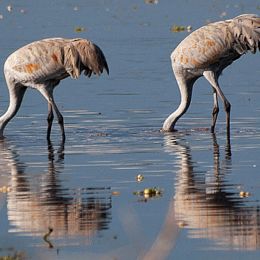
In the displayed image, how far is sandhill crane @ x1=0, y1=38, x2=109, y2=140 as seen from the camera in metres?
18.4

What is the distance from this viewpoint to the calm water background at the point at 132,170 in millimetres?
10727

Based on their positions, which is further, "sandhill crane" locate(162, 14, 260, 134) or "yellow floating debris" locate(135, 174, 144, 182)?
"sandhill crane" locate(162, 14, 260, 134)

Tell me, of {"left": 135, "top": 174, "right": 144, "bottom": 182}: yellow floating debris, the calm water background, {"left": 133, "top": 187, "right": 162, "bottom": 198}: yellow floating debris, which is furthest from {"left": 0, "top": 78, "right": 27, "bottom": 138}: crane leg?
{"left": 133, "top": 187, "right": 162, "bottom": 198}: yellow floating debris

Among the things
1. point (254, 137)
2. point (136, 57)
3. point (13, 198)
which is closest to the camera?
point (13, 198)

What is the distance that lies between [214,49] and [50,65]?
7.97ft

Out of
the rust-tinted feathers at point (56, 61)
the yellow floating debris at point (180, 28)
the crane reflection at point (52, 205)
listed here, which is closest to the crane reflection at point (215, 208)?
the crane reflection at point (52, 205)

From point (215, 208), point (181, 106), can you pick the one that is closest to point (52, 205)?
point (215, 208)

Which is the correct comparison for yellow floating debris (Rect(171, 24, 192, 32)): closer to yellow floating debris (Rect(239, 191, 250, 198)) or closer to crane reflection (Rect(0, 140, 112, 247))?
crane reflection (Rect(0, 140, 112, 247))

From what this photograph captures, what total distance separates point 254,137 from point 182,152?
5.44ft

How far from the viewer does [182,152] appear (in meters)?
16.6

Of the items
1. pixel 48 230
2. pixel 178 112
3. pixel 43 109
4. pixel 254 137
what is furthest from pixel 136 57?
pixel 48 230

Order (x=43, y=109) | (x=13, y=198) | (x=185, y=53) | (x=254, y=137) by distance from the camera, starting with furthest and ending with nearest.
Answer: (x=43, y=109)
(x=185, y=53)
(x=254, y=137)
(x=13, y=198)

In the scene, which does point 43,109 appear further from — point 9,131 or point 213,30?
point 213,30

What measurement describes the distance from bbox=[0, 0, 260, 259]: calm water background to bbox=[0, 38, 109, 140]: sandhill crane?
645 millimetres
